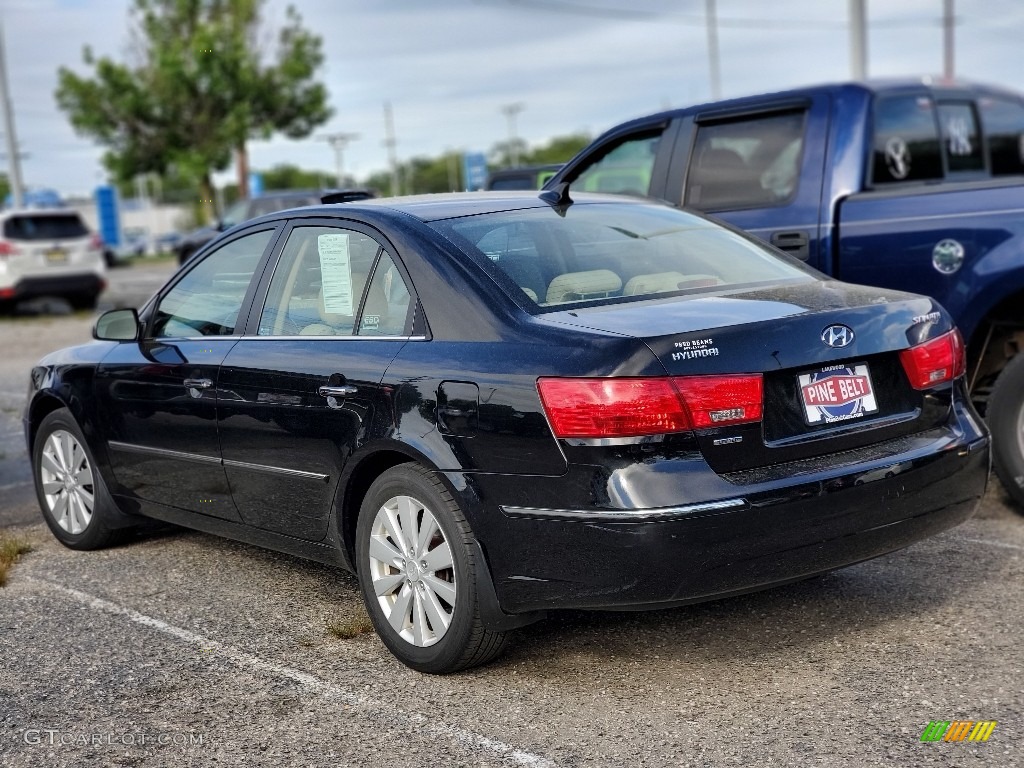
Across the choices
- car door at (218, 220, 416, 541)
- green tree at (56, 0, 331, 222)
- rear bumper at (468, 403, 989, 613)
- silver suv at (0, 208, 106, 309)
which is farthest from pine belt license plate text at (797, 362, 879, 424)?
green tree at (56, 0, 331, 222)

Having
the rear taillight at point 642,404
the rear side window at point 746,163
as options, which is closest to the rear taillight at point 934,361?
the rear taillight at point 642,404

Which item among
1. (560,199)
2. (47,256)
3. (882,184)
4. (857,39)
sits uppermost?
(857,39)

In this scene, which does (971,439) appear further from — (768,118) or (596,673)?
(768,118)

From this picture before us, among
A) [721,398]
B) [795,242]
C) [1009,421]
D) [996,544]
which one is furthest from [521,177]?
[721,398]

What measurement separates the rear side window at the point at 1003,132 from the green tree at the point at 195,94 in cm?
2717

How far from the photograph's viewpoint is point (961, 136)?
7742 mm

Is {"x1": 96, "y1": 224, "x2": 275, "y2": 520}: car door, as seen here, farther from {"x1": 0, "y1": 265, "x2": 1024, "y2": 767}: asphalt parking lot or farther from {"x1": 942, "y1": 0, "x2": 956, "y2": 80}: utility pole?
{"x1": 942, "y1": 0, "x2": 956, "y2": 80}: utility pole

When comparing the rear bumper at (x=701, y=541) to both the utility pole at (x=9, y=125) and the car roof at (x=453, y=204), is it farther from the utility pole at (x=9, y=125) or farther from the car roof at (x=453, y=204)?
the utility pole at (x=9, y=125)

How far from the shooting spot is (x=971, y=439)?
4523 millimetres

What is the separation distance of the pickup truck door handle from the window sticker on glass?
97.6 inches

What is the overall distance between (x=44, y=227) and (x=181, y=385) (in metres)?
17.1

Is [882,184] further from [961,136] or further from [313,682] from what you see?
[313,682]

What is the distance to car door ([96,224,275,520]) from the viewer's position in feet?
17.3

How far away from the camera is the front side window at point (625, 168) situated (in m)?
7.66
